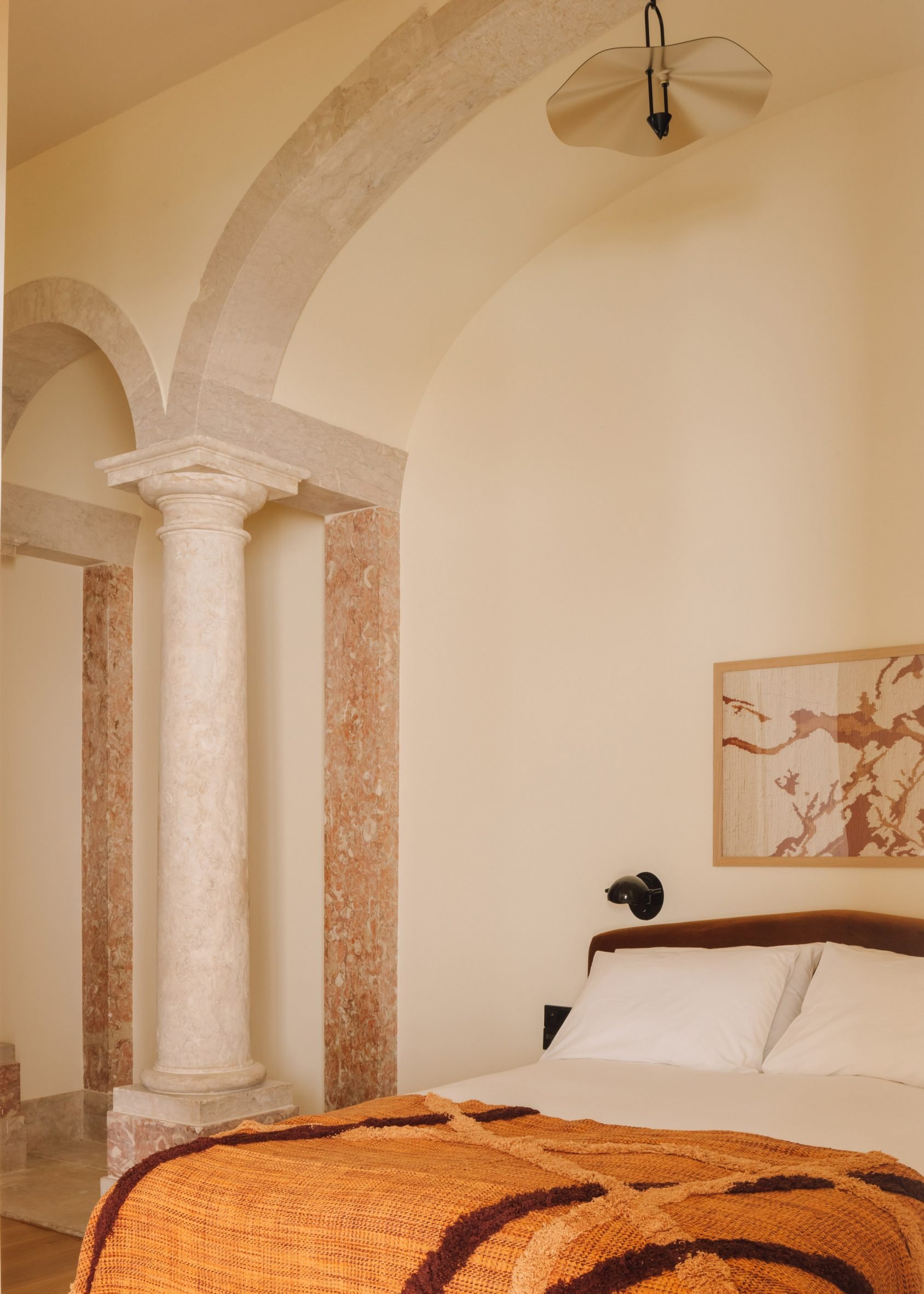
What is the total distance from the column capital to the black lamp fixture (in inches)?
61.9

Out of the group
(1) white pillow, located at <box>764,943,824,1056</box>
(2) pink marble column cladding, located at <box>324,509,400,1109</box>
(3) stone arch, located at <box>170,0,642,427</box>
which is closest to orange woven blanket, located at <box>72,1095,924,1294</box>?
(1) white pillow, located at <box>764,943,824,1056</box>

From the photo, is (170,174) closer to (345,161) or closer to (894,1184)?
(345,161)

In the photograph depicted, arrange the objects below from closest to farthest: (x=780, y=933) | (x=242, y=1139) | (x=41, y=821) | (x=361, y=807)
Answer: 1. (x=242, y=1139)
2. (x=780, y=933)
3. (x=361, y=807)
4. (x=41, y=821)

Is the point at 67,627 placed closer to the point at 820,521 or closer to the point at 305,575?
the point at 305,575

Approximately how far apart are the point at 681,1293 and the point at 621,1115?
1.09 metres

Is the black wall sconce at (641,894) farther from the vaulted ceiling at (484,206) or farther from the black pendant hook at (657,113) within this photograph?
the black pendant hook at (657,113)

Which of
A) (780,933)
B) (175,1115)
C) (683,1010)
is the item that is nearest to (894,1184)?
(683,1010)

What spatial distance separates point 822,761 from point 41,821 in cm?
357

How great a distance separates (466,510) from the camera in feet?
15.5

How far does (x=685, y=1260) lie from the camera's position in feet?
5.46

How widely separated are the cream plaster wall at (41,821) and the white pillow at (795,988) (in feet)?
11.4

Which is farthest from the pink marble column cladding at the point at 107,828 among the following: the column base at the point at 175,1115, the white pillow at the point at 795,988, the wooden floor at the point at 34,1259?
the white pillow at the point at 795,988

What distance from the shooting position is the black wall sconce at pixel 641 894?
402 centimetres

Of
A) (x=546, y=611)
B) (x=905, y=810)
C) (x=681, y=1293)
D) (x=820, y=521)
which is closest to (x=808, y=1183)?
(x=681, y=1293)
